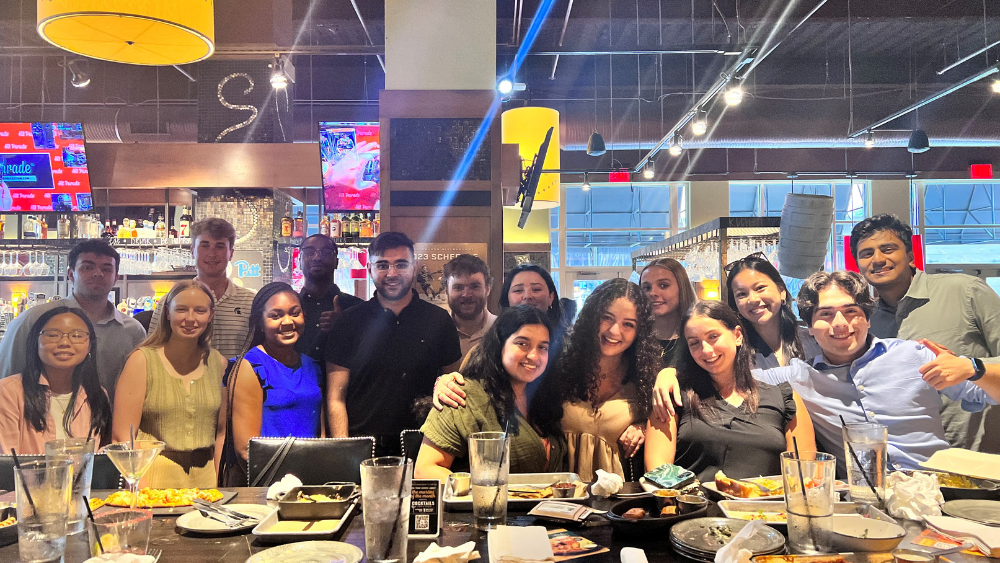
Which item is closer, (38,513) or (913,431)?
(38,513)

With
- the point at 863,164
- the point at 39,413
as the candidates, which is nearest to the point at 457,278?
the point at 39,413

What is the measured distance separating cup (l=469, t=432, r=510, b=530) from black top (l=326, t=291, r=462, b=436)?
1546mm

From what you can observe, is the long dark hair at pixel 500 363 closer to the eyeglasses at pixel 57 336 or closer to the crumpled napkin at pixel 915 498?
the crumpled napkin at pixel 915 498

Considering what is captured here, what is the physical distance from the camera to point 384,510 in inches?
62.9

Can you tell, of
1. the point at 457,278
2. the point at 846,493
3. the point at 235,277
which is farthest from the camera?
the point at 235,277

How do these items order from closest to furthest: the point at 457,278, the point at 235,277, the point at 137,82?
the point at 457,278
the point at 235,277
the point at 137,82

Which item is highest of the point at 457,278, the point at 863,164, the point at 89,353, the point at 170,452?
the point at 863,164

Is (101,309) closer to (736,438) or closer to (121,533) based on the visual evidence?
(121,533)

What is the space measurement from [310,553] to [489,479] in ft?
1.56

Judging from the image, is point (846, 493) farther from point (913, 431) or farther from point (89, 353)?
point (89, 353)

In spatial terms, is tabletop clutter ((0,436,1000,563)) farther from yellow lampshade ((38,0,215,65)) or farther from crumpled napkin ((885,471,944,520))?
yellow lampshade ((38,0,215,65))

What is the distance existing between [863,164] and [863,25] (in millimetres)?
5397

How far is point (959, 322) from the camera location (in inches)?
134

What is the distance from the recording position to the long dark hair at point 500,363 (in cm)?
267
